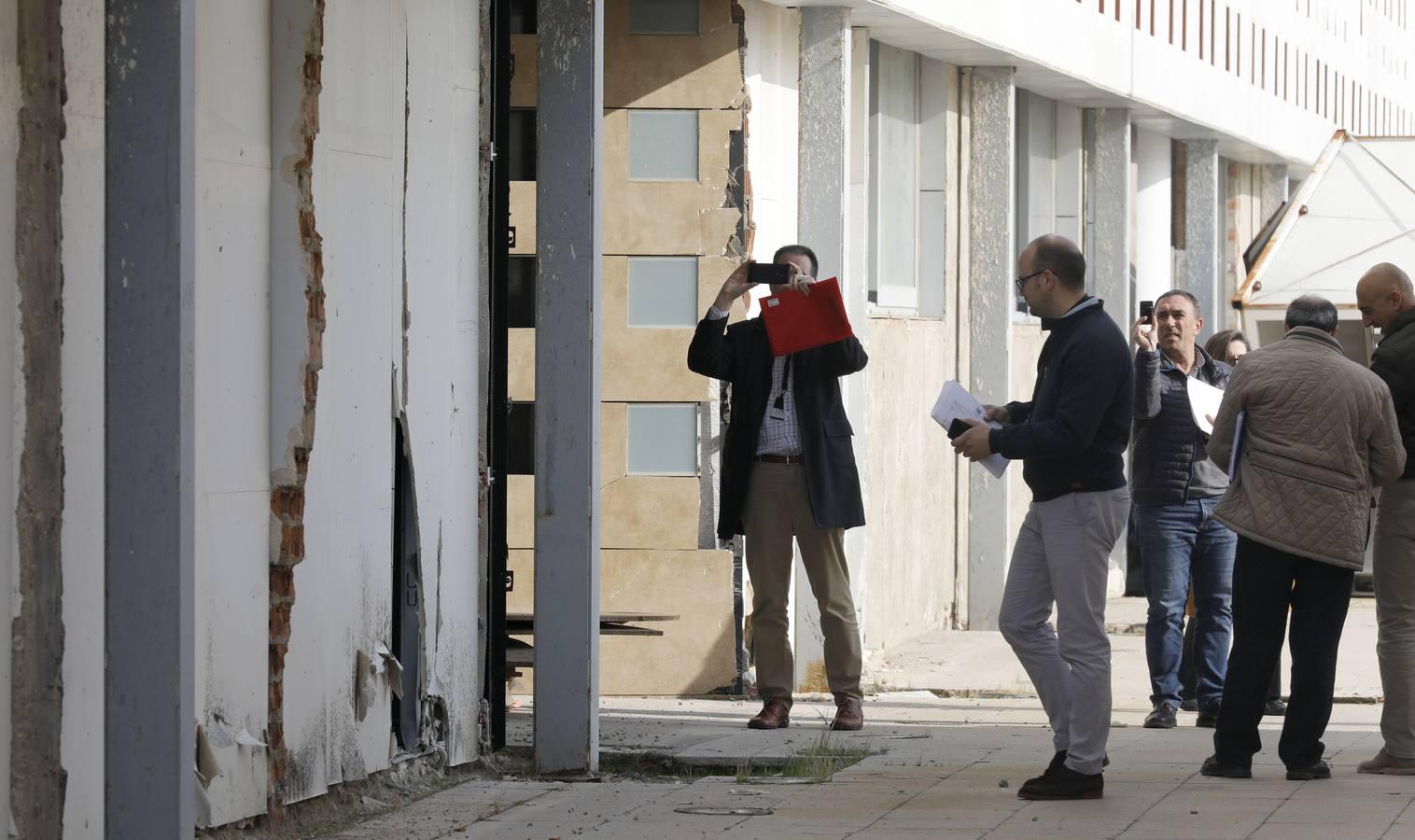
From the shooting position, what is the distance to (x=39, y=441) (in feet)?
16.7

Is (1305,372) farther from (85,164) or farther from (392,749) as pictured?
(85,164)

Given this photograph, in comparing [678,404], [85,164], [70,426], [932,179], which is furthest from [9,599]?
[932,179]

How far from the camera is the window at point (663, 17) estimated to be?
34.4 ft

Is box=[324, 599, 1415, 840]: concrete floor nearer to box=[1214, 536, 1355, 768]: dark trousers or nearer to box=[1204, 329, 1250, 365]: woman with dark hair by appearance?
box=[1214, 536, 1355, 768]: dark trousers

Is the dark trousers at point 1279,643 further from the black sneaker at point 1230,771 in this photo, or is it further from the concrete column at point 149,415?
the concrete column at point 149,415

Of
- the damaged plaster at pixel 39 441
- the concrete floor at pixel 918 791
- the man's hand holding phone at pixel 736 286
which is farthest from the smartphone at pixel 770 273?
the damaged plaster at pixel 39 441

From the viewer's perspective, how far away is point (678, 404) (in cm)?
1059

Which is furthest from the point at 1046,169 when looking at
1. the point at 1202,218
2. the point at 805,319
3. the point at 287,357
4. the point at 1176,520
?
the point at 287,357

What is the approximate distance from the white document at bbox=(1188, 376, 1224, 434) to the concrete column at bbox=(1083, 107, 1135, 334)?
304 inches

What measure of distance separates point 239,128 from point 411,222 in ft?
3.91

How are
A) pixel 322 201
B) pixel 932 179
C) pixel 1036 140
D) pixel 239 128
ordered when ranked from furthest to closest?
pixel 1036 140 → pixel 932 179 → pixel 322 201 → pixel 239 128

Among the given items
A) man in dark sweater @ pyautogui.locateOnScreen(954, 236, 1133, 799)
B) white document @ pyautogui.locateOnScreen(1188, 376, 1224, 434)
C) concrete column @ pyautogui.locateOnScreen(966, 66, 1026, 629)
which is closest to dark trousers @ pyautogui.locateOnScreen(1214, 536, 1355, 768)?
man in dark sweater @ pyautogui.locateOnScreen(954, 236, 1133, 799)

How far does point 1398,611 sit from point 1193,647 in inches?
78.7

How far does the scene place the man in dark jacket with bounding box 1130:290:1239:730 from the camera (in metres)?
9.30
